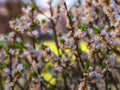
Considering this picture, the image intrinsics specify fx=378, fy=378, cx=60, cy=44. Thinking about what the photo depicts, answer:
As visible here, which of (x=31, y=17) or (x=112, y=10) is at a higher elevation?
(x=31, y=17)

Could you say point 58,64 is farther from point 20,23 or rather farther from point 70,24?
point 20,23

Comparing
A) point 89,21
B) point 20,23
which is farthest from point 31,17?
point 89,21

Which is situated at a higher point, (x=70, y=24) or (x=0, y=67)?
(x=70, y=24)

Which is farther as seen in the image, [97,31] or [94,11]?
[94,11]

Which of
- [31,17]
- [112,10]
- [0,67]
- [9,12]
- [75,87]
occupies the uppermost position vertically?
[9,12]

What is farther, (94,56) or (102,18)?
(102,18)

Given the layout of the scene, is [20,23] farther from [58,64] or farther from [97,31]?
[97,31]

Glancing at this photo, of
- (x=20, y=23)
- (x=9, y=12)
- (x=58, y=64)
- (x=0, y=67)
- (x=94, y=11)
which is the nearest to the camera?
(x=0, y=67)

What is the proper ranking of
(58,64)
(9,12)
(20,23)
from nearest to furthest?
(58,64) < (20,23) < (9,12)

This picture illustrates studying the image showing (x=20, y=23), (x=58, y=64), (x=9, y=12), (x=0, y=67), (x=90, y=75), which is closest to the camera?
(x=90, y=75)

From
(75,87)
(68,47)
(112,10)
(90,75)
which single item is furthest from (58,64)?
(75,87)
